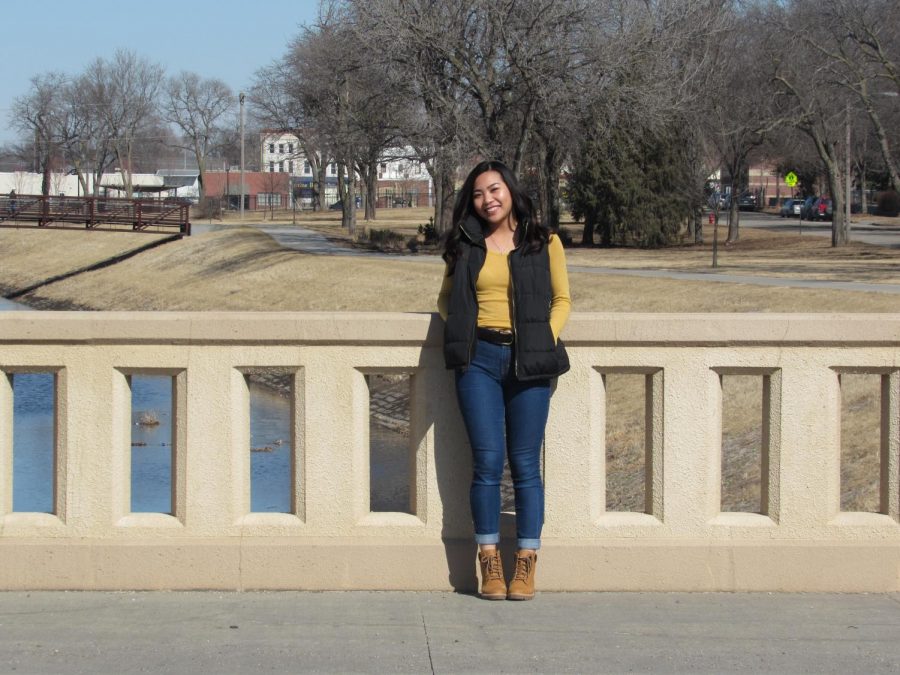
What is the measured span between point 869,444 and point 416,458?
7.20 m

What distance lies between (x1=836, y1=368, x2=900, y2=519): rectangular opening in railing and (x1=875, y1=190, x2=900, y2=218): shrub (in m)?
68.8

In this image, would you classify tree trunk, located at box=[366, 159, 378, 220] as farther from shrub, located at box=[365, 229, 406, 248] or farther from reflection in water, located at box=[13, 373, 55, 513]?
reflection in water, located at box=[13, 373, 55, 513]

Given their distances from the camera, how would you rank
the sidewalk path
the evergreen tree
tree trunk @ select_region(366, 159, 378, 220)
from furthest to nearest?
tree trunk @ select_region(366, 159, 378, 220)
the evergreen tree
the sidewalk path

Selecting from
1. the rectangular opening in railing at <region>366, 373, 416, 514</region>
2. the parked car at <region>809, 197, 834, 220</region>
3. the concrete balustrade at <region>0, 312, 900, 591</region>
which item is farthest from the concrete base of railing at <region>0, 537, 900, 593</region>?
the parked car at <region>809, 197, 834, 220</region>

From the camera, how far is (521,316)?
15.6 feet

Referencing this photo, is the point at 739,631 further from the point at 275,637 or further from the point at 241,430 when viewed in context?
the point at 241,430

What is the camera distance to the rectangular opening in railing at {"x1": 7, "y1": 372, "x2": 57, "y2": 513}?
8.23m

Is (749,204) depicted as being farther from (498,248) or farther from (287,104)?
(498,248)

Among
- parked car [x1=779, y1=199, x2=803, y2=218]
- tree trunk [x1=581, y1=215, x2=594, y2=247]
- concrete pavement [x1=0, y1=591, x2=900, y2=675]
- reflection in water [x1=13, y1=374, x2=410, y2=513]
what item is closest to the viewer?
concrete pavement [x1=0, y1=591, x2=900, y2=675]

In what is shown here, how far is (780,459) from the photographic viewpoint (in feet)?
16.6

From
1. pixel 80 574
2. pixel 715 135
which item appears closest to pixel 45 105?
pixel 715 135

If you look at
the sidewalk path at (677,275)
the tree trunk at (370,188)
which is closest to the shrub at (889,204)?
the tree trunk at (370,188)

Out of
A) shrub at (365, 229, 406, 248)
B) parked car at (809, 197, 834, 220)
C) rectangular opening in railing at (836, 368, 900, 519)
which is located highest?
parked car at (809, 197, 834, 220)

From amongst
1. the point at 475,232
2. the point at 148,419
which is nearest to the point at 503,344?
the point at 475,232
